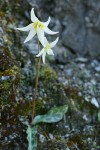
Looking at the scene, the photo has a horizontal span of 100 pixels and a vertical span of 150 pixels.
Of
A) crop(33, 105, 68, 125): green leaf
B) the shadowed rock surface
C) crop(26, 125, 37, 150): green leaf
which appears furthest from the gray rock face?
crop(26, 125, 37, 150): green leaf

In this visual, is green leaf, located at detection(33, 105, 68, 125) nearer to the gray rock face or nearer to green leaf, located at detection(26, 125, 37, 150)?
green leaf, located at detection(26, 125, 37, 150)

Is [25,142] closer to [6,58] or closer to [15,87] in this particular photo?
[15,87]

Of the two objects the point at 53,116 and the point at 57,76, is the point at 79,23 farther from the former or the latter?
the point at 53,116

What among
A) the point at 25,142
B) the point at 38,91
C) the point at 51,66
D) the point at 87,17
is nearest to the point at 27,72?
the point at 38,91

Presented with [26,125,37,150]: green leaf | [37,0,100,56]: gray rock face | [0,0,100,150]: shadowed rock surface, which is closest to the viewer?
[26,125,37,150]: green leaf

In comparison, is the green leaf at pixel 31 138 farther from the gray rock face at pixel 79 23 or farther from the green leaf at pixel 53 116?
the gray rock face at pixel 79 23

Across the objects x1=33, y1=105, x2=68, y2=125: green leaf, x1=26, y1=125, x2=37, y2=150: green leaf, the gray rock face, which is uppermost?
the gray rock face

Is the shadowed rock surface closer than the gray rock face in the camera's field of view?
Yes
